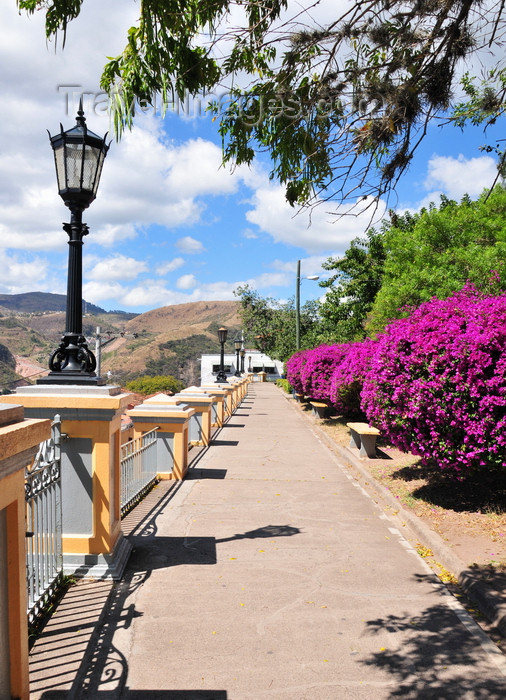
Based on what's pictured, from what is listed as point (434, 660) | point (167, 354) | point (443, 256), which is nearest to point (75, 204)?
point (434, 660)

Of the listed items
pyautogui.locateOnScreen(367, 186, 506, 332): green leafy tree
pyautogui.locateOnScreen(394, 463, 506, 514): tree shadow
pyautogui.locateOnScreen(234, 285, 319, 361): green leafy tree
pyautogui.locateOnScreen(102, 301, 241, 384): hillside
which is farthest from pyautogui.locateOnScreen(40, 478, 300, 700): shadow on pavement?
pyautogui.locateOnScreen(102, 301, 241, 384): hillside

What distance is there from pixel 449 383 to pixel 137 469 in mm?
4521

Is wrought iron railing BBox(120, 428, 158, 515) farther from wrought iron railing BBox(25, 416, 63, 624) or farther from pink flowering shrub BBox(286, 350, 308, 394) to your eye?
pink flowering shrub BBox(286, 350, 308, 394)

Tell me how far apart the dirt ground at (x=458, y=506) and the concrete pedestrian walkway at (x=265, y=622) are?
1.73 feet

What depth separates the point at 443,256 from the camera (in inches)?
617

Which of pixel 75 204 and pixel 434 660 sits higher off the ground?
pixel 75 204

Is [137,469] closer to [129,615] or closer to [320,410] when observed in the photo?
[129,615]

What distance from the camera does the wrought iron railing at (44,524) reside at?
164 inches

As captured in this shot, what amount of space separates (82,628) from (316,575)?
7.45ft

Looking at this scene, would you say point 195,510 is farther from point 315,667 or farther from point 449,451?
point 315,667

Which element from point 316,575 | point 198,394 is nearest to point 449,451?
point 316,575

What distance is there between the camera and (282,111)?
165 inches

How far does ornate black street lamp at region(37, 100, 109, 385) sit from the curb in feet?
12.9

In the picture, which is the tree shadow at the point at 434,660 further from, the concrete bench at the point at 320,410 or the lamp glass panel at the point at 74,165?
the concrete bench at the point at 320,410
